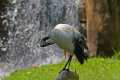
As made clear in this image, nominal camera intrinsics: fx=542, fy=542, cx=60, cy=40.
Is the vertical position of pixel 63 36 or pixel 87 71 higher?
pixel 63 36

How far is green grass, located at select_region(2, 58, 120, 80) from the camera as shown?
9.43 metres

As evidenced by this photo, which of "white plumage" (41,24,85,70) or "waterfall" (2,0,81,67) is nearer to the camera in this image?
"white plumage" (41,24,85,70)

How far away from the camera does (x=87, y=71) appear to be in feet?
32.6

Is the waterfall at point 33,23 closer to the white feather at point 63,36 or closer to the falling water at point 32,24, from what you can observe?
the falling water at point 32,24

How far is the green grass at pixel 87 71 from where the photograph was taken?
30.9 ft

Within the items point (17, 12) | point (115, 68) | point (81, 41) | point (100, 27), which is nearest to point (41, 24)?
point (17, 12)

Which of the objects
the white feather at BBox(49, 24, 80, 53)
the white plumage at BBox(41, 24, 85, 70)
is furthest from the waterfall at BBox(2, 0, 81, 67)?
the white feather at BBox(49, 24, 80, 53)

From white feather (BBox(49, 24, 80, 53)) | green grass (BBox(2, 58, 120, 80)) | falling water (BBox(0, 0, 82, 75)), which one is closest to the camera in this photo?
white feather (BBox(49, 24, 80, 53))

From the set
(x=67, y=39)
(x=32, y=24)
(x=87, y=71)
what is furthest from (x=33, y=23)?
(x=67, y=39)

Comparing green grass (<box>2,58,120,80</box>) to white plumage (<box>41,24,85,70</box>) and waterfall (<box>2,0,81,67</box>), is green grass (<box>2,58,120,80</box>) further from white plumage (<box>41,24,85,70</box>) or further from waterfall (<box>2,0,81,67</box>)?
white plumage (<box>41,24,85,70</box>)

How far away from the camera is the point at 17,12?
1408 cm

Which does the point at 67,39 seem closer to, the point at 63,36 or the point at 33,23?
the point at 63,36

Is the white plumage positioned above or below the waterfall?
→ above

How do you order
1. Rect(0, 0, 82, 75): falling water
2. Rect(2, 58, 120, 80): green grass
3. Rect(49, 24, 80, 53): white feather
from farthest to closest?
1. Rect(0, 0, 82, 75): falling water
2. Rect(2, 58, 120, 80): green grass
3. Rect(49, 24, 80, 53): white feather
